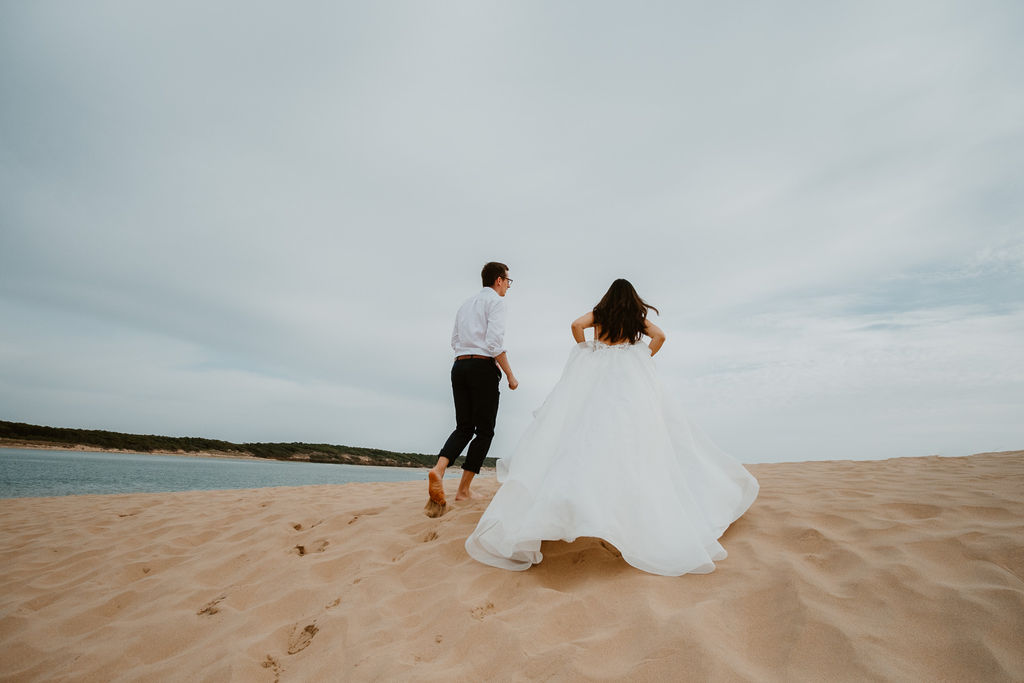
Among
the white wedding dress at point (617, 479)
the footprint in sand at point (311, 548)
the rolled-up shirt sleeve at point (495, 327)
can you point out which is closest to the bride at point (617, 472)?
the white wedding dress at point (617, 479)

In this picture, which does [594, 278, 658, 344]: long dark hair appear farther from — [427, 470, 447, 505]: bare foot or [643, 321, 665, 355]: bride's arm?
[427, 470, 447, 505]: bare foot

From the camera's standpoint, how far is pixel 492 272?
4.71 metres

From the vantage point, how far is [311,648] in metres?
2.25

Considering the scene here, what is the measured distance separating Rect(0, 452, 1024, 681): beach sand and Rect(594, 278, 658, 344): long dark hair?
159 centimetres

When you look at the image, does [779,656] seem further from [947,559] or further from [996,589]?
[947,559]

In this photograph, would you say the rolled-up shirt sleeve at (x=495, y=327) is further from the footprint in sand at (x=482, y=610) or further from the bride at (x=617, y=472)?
the footprint in sand at (x=482, y=610)

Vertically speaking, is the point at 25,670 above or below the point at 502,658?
below

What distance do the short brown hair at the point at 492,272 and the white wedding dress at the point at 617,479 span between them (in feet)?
4.73

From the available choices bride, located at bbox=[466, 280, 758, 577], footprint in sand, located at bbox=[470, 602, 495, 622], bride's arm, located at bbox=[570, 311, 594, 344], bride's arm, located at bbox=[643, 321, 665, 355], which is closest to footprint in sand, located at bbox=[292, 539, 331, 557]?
bride, located at bbox=[466, 280, 758, 577]

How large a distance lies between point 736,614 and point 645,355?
1883mm

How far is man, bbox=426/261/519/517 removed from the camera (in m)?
4.38

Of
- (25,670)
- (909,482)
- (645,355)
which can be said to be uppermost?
(645,355)

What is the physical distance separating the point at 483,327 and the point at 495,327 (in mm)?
137

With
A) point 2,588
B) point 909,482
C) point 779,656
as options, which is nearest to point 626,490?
point 779,656
